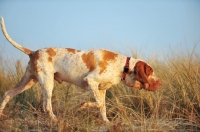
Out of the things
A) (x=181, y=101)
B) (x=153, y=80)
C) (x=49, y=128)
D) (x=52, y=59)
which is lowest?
(x=49, y=128)

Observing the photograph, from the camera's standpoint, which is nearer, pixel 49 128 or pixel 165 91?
pixel 49 128

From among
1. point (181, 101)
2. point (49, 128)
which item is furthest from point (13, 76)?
point (181, 101)

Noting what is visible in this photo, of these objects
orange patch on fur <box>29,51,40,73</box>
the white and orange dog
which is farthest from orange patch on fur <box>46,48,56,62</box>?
orange patch on fur <box>29,51,40,73</box>

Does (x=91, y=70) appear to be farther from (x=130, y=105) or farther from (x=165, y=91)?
(x=165, y=91)

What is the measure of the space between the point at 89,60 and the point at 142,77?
3.42ft

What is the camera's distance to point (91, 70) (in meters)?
5.26

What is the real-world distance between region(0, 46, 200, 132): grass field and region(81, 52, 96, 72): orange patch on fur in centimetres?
53

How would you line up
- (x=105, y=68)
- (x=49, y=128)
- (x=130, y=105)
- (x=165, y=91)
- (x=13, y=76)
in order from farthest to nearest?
(x=13, y=76)
(x=165, y=91)
(x=130, y=105)
(x=105, y=68)
(x=49, y=128)

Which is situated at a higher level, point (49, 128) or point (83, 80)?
point (83, 80)

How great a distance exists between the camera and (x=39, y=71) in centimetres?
535

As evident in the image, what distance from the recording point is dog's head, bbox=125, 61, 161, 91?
522 centimetres

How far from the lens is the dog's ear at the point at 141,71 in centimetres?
521

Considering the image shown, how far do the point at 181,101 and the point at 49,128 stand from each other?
2585 mm

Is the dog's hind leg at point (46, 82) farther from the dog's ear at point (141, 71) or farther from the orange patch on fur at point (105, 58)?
the dog's ear at point (141, 71)
